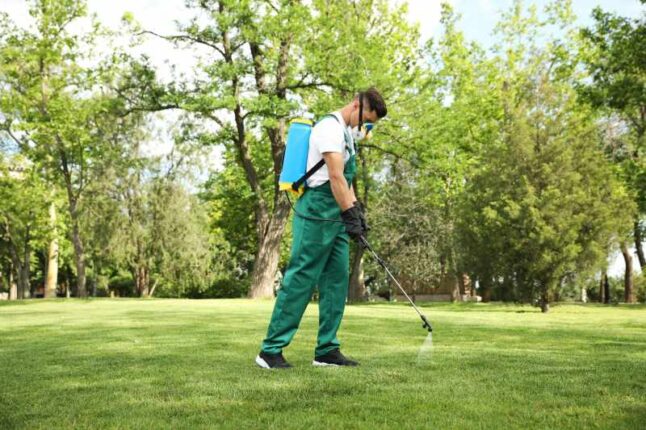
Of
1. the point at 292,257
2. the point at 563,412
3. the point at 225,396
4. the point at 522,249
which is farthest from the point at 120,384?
the point at 522,249

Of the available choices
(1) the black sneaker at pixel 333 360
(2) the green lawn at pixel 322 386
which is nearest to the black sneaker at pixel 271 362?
(2) the green lawn at pixel 322 386

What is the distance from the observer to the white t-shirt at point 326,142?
17.2 ft

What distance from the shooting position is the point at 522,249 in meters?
20.2

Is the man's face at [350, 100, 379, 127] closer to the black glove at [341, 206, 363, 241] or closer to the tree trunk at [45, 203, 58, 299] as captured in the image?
the black glove at [341, 206, 363, 241]

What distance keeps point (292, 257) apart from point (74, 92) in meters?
28.4

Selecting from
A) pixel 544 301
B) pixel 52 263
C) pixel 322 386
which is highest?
pixel 52 263

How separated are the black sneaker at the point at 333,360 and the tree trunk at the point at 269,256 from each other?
20.6 metres

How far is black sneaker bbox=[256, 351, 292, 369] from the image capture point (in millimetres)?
5090

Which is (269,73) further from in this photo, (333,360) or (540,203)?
(333,360)

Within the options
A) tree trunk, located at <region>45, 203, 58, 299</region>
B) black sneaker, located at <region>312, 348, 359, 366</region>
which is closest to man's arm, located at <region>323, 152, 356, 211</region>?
black sneaker, located at <region>312, 348, 359, 366</region>

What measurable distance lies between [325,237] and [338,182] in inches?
18.2

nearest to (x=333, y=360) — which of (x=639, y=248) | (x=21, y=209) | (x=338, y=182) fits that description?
(x=338, y=182)

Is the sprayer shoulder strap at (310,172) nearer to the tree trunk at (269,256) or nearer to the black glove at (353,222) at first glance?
the black glove at (353,222)

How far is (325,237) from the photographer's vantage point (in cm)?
530
